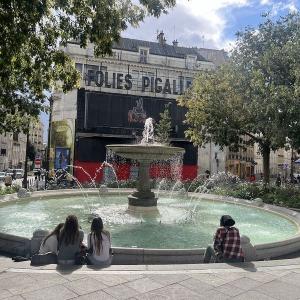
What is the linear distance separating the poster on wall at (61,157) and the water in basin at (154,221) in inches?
1043

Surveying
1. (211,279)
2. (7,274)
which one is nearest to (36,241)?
(7,274)

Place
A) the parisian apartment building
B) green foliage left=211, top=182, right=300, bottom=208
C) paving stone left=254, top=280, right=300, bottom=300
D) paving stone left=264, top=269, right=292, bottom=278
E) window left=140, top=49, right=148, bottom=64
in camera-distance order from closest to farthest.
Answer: paving stone left=254, top=280, right=300, bottom=300, paving stone left=264, top=269, right=292, bottom=278, green foliage left=211, top=182, right=300, bottom=208, window left=140, top=49, right=148, bottom=64, the parisian apartment building

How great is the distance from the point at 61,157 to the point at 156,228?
3494cm

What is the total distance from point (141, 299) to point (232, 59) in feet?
73.1

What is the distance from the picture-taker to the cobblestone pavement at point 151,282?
19.1 ft

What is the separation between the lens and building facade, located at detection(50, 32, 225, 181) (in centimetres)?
4400

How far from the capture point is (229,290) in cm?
614

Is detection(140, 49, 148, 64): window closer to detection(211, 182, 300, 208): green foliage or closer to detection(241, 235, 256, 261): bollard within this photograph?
detection(211, 182, 300, 208): green foliage

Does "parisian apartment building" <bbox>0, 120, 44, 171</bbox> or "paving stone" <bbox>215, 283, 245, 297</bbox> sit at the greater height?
"parisian apartment building" <bbox>0, 120, 44, 171</bbox>

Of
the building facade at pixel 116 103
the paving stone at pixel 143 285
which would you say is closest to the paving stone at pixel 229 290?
the paving stone at pixel 143 285

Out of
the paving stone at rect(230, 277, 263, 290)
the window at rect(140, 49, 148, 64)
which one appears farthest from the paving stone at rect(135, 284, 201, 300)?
the window at rect(140, 49, 148, 64)

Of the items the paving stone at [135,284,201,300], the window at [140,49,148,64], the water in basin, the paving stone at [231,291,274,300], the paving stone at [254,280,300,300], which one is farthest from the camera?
the window at [140,49,148,64]

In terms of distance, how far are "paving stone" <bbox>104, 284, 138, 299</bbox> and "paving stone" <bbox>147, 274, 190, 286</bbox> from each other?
1.88 feet

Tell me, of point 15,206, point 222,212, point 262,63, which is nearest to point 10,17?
point 15,206
